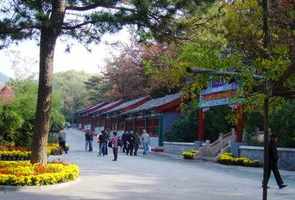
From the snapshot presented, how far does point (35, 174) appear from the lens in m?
19.6

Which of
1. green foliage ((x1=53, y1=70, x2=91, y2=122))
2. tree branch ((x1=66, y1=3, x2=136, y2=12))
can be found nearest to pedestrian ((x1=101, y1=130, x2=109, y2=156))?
tree branch ((x1=66, y1=3, x2=136, y2=12))

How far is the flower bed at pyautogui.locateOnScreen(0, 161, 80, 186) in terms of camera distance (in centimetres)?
1894

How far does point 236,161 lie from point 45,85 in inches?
547

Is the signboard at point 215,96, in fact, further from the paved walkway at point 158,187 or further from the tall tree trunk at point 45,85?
the tall tree trunk at point 45,85

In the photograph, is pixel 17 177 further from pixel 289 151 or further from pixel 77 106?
pixel 77 106

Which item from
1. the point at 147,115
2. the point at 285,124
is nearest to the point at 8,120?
the point at 285,124

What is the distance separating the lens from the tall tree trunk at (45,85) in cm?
2198

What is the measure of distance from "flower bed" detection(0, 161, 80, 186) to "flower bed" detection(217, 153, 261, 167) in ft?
41.7

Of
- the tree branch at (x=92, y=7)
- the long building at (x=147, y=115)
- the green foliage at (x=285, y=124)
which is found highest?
the tree branch at (x=92, y=7)

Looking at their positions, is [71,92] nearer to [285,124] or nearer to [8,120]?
[8,120]

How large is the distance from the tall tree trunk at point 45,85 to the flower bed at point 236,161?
13.3 m

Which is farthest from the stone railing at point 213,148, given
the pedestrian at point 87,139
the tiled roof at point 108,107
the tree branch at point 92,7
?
the tiled roof at point 108,107

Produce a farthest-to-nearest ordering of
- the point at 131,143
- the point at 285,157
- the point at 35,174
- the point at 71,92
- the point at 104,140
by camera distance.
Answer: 1. the point at 71,92
2. the point at 131,143
3. the point at 104,140
4. the point at 285,157
5. the point at 35,174

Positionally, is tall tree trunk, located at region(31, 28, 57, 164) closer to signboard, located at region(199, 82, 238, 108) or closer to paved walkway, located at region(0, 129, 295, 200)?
paved walkway, located at region(0, 129, 295, 200)
